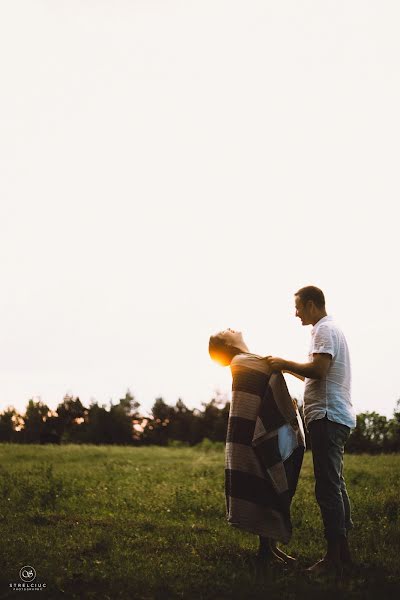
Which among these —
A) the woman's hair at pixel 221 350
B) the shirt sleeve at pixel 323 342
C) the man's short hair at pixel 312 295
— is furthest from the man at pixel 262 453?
the man's short hair at pixel 312 295

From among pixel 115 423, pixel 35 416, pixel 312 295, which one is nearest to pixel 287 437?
pixel 312 295

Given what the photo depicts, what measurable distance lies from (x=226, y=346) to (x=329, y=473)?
177cm

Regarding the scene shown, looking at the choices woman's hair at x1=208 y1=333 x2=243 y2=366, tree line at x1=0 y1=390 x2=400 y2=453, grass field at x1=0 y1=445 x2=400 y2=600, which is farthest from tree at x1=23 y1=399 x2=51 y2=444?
woman's hair at x1=208 y1=333 x2=243 y2=366

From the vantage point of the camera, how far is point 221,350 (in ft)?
20.7

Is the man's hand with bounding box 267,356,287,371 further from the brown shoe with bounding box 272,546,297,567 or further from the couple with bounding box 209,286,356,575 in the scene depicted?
the brown shoe with bounding box 272,546,297,567

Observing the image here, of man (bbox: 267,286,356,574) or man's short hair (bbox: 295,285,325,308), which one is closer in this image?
man (bbox: 267,286,356,574)

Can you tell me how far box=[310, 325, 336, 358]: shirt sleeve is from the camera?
18.1ft

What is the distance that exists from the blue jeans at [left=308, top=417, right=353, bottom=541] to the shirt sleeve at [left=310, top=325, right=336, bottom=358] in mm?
684

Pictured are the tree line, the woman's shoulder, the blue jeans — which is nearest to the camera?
the blue jeans

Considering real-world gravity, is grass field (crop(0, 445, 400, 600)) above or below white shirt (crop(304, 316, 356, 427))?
below

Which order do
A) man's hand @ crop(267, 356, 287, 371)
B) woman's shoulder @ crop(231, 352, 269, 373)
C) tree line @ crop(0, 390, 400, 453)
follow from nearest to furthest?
1. man's hand @ crop(267, 356, 287, 371)
2. woman's shoulder @ crop(231, 352, 269, 373)
3. tree line @ crop(0, 390, 400, 453)

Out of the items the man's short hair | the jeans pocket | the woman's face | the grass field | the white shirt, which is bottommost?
the grass field

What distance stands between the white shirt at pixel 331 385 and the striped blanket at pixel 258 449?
1.13 ft

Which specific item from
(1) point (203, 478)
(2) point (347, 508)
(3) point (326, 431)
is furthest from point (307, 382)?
(1) point (203, 478)
